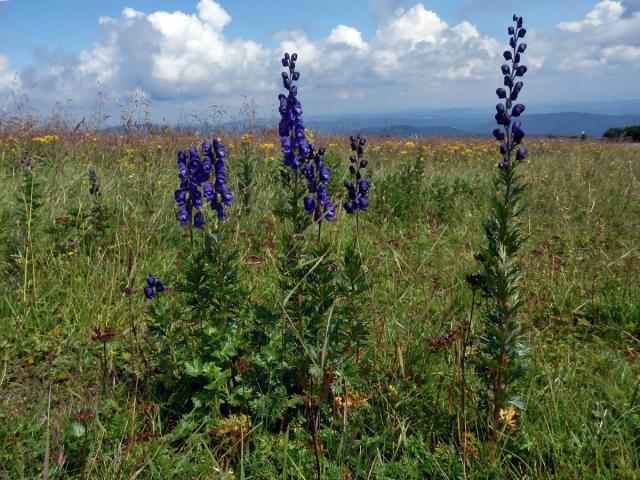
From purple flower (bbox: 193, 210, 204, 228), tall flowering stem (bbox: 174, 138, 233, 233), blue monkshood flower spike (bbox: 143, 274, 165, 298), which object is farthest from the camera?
purple flower (bbox: 193, 210, 204, 228)

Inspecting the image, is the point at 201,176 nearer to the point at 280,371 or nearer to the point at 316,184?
the point at 316,184

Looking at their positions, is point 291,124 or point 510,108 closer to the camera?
point 510,108

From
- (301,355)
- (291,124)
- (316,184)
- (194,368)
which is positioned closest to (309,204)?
(316,184)

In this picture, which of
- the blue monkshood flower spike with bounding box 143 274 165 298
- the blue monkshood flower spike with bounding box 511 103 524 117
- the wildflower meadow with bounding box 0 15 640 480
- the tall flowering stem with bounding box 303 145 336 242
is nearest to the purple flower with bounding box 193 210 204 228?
the wildflower meadow with bounding box 0 15 640 480

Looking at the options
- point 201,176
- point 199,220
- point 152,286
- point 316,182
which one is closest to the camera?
point 152,286

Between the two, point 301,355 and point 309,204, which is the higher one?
point 309,204

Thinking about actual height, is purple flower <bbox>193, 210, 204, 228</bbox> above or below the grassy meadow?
above

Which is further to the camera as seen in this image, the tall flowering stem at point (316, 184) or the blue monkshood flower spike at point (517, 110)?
the tall flowering stem at point (316, 184)

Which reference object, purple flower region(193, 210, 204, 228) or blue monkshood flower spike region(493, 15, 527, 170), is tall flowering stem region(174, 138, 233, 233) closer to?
purple flower region(193, 210, 204, 228)

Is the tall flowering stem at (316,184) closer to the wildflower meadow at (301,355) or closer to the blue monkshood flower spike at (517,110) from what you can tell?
the wildflower meadow at (301,355)

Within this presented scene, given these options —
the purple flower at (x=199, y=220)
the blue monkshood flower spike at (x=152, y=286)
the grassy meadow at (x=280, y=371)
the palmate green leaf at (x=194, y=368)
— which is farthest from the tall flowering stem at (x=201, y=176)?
the palmate green leaf at (x=194, y=368)

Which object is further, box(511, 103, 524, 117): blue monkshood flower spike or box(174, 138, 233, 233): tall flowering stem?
box(174, 138, 233, 233): tall flowering stem

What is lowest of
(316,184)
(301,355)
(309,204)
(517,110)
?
(301,355)

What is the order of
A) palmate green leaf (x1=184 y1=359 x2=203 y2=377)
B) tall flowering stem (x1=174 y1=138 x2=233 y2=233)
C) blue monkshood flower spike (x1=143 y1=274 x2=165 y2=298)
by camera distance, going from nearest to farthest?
1. palmate green leaf (x1=184 y1=359 x2=203 y2=377)
2. blue monkshood flower spike (x1=143 y1=274 x2=165 y2=298)
3. tall flowering stem (x1=174 y1=138 x2=233 y2=233)
